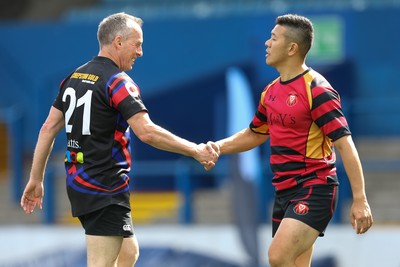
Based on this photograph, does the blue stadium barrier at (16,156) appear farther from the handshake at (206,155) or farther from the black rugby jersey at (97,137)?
the black rugby jersey at (97,137)

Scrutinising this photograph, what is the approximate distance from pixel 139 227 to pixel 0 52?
7.10 meters

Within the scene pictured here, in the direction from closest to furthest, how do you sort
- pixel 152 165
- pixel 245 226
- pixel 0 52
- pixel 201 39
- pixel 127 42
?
pixel 127 42 → pixel 245 226 → pixel 152 165 → pixel 201 39 → pixel 0 52

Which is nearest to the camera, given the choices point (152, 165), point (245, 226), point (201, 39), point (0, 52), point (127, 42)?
point (127, 42)

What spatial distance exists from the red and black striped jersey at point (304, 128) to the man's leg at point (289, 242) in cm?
29

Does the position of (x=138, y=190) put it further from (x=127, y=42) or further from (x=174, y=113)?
(x=127, y=42)

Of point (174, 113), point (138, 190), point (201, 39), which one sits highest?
point (201, 39)

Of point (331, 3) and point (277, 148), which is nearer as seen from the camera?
point (277, 148)

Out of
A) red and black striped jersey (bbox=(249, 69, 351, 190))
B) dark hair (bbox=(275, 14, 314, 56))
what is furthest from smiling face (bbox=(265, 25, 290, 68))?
red and black striped jersey (bbox=(249, 69, 351, 190))

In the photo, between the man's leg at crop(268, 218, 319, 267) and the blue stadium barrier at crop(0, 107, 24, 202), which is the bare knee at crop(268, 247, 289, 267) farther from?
the blue stadium barrier at crop(0, 107, 24, 202)

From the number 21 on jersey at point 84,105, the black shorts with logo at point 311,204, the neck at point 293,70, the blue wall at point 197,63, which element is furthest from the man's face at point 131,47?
the blue wall at point 197,63

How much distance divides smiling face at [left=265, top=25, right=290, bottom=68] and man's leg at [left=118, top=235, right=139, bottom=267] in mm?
1463

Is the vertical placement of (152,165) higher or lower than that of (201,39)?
lower

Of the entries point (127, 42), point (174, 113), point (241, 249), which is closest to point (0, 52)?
point (174, 113)

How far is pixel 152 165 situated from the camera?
14.1m
